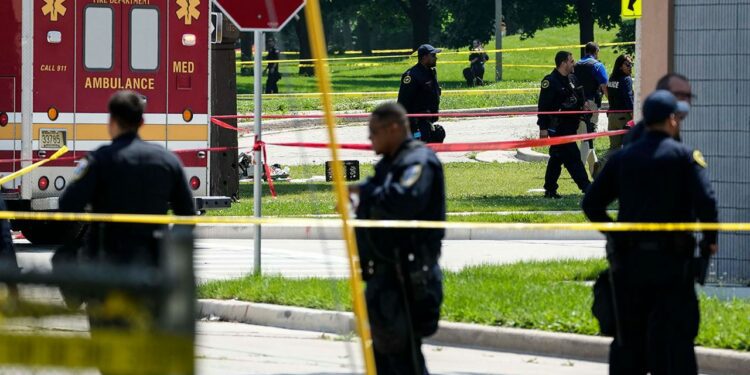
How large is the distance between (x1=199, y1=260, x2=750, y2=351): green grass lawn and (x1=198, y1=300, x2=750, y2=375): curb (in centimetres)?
12

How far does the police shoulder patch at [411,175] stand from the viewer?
7.81 metres

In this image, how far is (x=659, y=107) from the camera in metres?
8.14

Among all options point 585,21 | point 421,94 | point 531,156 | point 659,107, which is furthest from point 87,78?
point 585,21

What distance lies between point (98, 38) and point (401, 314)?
30.3 feet

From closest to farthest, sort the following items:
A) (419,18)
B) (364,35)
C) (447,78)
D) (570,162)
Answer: (570,162), (447,78), (419,18), (364,35)

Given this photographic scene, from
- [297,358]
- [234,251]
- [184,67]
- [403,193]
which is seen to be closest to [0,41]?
[184,67]

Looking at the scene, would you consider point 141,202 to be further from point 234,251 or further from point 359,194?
point 234,251

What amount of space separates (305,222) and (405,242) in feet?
7.39

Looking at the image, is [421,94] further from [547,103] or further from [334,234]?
[334,234]

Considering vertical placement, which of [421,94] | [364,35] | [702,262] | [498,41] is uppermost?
[364,35]

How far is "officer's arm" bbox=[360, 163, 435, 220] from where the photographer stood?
7777 millimetres

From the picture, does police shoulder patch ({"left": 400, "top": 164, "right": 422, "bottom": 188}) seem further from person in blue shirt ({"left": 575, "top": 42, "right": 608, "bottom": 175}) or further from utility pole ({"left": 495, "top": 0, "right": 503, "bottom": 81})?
utility pole ({"left": 495, "top": 0, "right": 503, "bottom": 81})

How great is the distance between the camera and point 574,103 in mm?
20203

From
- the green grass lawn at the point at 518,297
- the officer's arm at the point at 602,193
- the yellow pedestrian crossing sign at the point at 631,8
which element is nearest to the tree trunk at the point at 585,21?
the yellow pedestrian crossing sign at the point at 631,8
